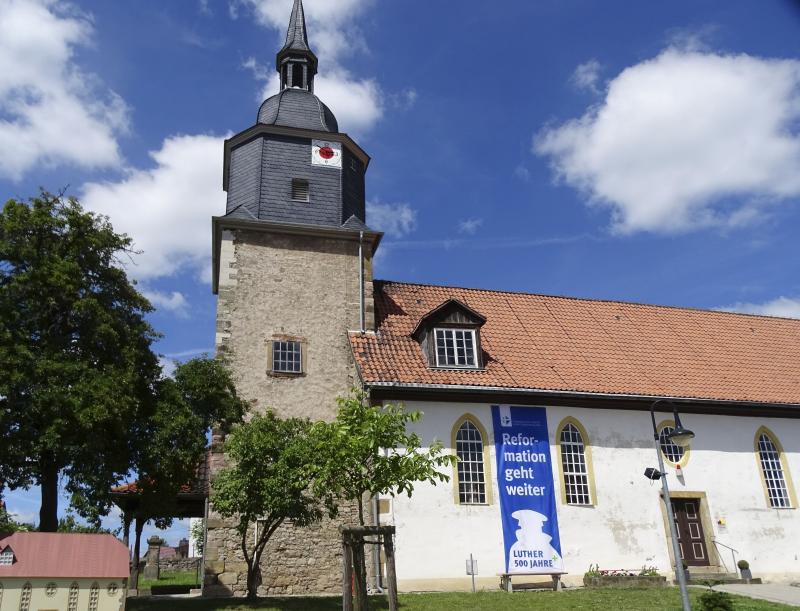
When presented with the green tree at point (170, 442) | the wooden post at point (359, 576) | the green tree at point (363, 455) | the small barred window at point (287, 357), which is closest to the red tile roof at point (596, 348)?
the small barred window at point (287, 357)

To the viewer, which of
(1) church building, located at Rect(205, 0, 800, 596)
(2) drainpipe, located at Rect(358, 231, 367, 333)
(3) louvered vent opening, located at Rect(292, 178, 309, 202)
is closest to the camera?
(1) church building, located at Rect(205, 0, 800, 596)

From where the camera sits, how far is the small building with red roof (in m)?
12.3

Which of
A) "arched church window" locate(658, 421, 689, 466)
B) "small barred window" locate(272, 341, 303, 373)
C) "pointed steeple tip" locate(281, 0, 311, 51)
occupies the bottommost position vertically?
"arched church window" locate(658, 421, 689, 466)

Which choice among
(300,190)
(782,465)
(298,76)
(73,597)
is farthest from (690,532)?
(298,76)

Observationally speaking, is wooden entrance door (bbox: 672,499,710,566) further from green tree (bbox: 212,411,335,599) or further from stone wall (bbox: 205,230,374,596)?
green tree (bbox: 212,411,335,599)

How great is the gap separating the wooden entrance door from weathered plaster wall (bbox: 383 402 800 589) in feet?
1.30

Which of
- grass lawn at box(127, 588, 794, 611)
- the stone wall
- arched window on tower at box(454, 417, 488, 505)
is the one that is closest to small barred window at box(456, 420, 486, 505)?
arched window on tower at box(454, 417, 488, 505)

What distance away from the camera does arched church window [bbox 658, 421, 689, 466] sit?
20.7m

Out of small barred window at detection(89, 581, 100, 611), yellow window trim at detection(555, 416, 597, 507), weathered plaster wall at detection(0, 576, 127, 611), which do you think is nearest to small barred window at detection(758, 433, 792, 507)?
yellow window trim at detection(555, 416, 597, 507)

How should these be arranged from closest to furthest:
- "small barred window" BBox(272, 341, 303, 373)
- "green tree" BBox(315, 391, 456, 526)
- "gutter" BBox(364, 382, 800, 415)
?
"green tree" BBox(315, 391, 456, 526)
"gutter" BBox(364, 382, 800, 415)
"small barred window" BBox(272, 341, 303, 373)

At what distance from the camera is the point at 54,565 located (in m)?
12.6

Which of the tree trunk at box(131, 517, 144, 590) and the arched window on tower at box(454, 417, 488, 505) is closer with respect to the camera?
the arched window on tower at box(454, 417, 488, 505)

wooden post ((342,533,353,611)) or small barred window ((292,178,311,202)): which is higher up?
small barred window ((292,178,311,202))

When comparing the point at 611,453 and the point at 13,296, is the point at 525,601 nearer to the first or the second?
the point at 611,453
